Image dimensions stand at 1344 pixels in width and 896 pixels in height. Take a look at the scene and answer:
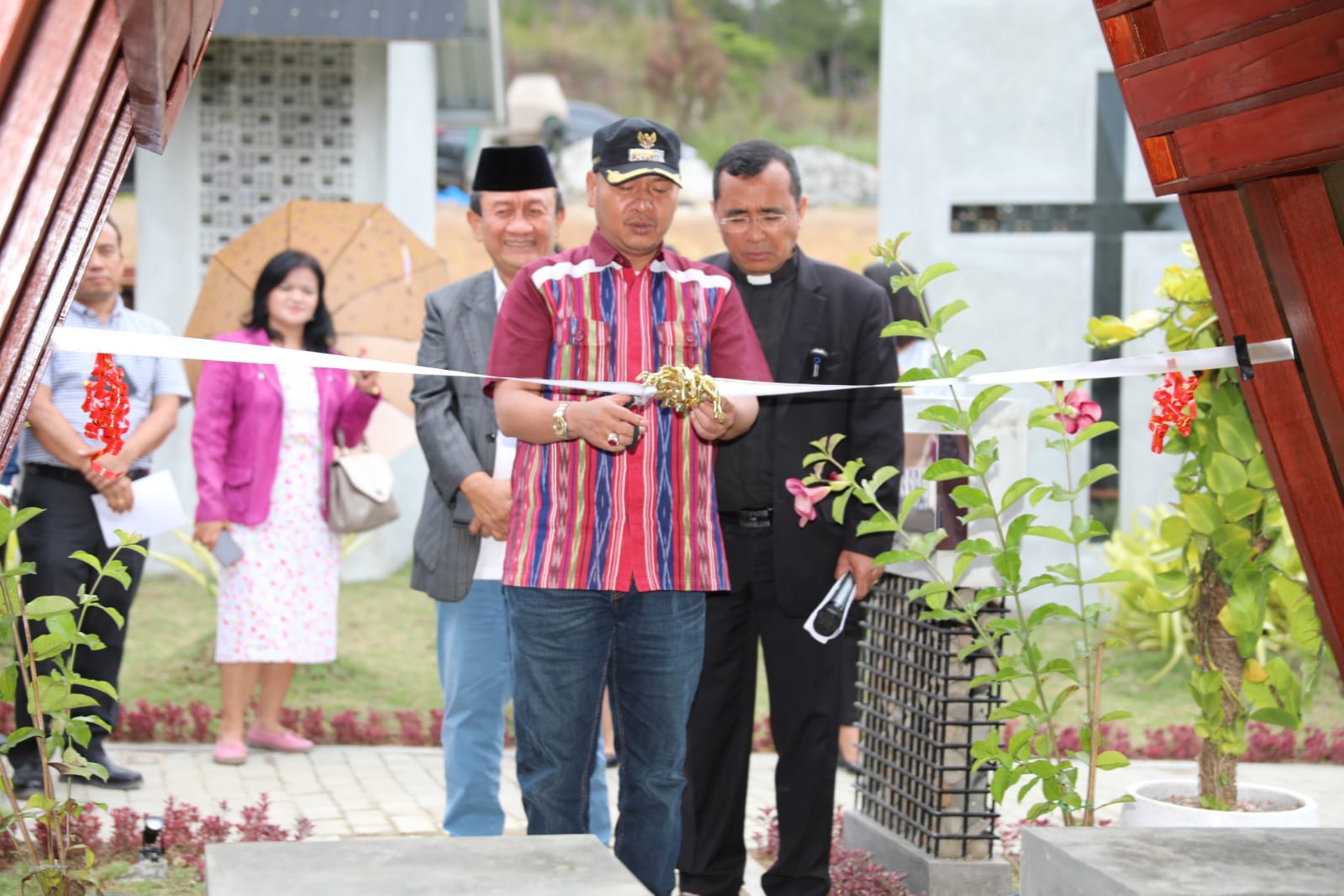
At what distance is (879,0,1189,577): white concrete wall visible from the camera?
991 cm

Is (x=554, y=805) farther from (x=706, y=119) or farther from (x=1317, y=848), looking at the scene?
(x=706, y=119)

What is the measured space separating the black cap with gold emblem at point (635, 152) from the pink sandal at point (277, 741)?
364 centimetres

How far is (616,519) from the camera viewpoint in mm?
3656

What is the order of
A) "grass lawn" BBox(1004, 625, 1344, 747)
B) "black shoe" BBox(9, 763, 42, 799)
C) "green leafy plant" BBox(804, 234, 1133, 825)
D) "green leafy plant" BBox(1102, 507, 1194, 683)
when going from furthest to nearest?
"green leafy plant" BBox(1102, 507, 1194, 683) → "grass lawn" BBox(1004, 625, 1344, 747) → "black shoe" BBox(9, 763, 42, 799) → "green leafy plant" BBox(804, 234, 1133, 825)

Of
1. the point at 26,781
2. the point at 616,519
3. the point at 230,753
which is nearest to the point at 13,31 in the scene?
the point at 616,519

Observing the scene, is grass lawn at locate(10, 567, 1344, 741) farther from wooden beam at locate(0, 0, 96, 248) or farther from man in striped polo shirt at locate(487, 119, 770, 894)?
wooden beam at locate(0, 0, 96, 248)

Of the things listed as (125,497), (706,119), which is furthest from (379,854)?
(706,119)

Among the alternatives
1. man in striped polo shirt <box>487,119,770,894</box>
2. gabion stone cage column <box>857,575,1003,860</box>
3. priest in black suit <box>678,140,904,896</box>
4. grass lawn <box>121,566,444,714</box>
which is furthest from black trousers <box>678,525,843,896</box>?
grass lawn <box>121,566,444,714</box>

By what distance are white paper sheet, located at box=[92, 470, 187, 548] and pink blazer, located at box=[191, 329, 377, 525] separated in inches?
22.1

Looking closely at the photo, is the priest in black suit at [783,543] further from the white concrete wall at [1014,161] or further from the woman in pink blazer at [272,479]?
the white concrete wall at [1014,161]

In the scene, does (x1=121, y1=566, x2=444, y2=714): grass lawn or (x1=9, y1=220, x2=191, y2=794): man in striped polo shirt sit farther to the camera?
(x1=121, y1=566, x2=444, y2=714): grass lawn

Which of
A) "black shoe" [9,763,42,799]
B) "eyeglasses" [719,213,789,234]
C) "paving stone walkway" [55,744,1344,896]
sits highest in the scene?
"eyeglasses" [719,213,789,234]

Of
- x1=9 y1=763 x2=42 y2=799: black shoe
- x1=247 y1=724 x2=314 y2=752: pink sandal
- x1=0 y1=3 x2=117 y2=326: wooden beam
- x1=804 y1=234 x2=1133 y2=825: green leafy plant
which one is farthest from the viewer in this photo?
x1=247 y1=724 x2=314 y2=752: pink sandal

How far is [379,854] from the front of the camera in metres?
2.91
